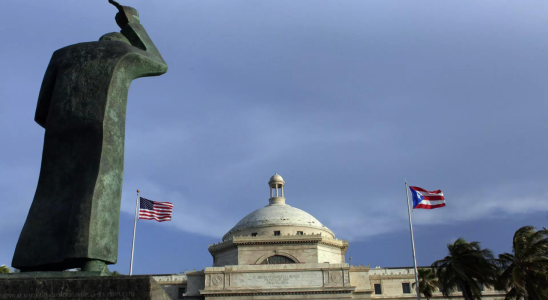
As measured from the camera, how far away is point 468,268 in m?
32.4

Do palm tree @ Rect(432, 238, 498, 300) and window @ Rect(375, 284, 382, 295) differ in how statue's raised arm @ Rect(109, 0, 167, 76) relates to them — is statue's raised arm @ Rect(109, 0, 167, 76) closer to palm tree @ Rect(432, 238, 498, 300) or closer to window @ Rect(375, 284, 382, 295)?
Answer: palm tree @ Rect(432, 238, 498, 300)

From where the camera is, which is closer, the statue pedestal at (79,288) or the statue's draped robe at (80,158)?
the statue pedestal at (79,288)

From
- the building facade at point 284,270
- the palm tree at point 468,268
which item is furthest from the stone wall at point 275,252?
the palm tree at point 468,268

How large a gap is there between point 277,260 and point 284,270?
147 inches

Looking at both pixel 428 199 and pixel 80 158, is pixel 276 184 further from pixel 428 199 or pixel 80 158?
pixel 80 158

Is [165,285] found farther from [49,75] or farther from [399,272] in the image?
[49,75]

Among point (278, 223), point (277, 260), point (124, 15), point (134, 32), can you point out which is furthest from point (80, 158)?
point (278, 223)

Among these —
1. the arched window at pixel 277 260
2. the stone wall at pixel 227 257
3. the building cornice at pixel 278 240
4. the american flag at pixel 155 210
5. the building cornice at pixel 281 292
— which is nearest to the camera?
the american flag at pixel 155 210

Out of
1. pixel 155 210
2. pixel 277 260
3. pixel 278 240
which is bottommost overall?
pixel 277 260

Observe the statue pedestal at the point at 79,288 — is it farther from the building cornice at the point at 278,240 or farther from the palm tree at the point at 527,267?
the building cornice at the point at 278,240

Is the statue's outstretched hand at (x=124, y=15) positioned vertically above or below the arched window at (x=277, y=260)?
above

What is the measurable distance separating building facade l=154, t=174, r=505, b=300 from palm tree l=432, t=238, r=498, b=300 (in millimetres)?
14792

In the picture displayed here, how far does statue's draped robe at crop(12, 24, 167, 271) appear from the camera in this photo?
698 cm

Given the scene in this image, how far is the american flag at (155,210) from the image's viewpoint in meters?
34.7
